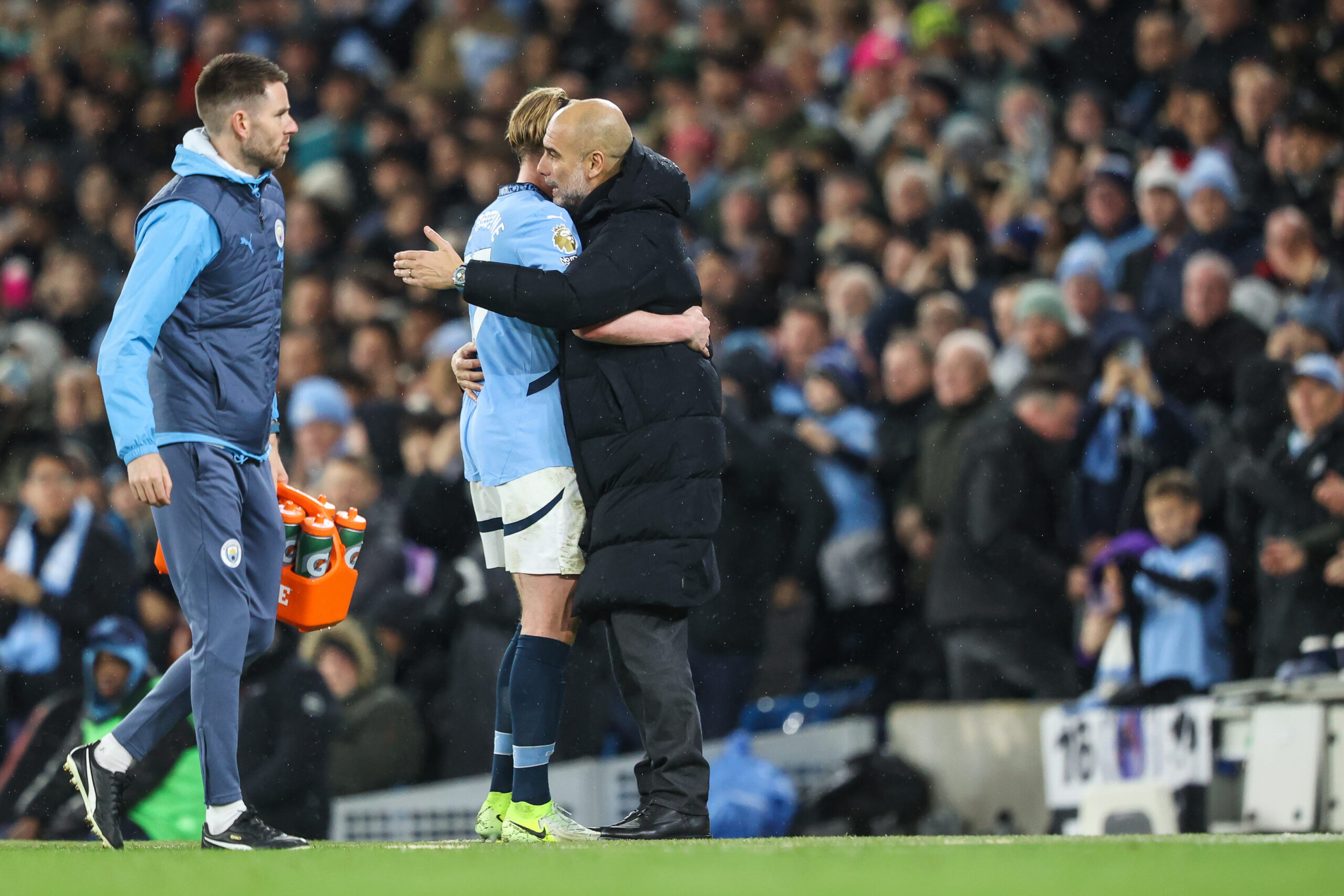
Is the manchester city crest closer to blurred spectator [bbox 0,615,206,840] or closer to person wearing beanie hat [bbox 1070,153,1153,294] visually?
blurred spectator [bbox 0,615,206,840]

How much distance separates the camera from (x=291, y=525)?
5016 mm

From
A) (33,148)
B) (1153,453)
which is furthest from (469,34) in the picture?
(1153,453)

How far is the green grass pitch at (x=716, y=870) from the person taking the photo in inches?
135

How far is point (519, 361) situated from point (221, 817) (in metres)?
1.48

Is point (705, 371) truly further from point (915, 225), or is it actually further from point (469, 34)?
point (469, 34)

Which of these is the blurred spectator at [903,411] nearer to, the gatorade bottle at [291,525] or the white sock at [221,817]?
the gatorade bottle at [291,525]

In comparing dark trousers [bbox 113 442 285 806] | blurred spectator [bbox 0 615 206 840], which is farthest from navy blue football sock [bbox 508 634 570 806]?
blurred spectator [bbox 0 615 206 840]

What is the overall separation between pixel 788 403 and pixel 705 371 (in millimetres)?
4269

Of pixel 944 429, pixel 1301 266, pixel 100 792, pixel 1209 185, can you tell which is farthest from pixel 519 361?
pixel 1209 185

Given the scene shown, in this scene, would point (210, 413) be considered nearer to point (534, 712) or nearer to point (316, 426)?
Answer: point (534, 712)

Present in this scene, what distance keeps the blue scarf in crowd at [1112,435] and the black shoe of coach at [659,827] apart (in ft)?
12.2

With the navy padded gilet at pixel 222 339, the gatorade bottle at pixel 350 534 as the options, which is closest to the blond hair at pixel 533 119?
the navy padded gilet at pixel 222 339

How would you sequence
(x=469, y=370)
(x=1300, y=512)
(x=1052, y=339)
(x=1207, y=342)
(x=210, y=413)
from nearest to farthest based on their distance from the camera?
(x=210, y=413) → (x=469, y=370) → (x=1300, y=512) → (x=1207, y=342) → (x=1052, y=339)

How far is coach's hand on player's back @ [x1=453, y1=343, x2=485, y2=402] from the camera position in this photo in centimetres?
519
